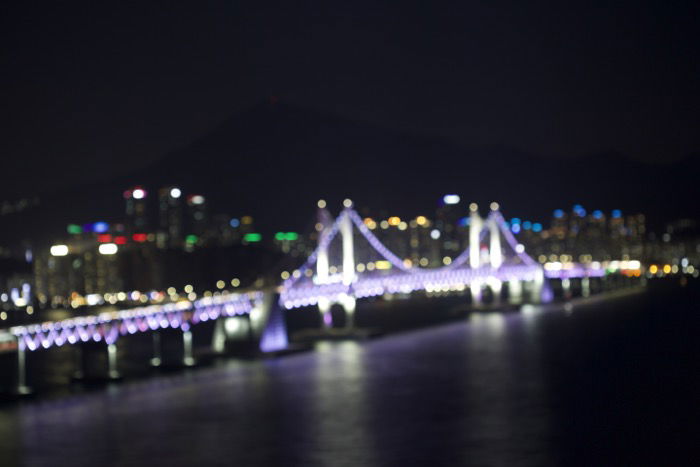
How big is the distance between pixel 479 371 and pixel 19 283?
2046cm

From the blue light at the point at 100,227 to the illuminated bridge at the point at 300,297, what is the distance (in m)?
10.2

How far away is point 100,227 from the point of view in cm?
4275

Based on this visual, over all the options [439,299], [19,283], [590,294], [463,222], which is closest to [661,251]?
[463,222]

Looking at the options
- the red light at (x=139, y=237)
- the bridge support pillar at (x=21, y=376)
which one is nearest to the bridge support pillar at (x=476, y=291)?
the red light at (x=139, y=237)

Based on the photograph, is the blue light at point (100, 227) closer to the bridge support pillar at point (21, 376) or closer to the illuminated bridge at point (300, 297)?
the illuminated bridge at point (300, 297)

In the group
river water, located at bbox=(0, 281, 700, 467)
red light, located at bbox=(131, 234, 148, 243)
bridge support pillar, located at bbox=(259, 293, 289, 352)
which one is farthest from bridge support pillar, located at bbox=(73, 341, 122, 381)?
red light, located at bbox=(131, 234, 148, 243)

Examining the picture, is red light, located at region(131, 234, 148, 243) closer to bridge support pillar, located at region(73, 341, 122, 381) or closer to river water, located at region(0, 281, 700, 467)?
bridge support pillar, located at region(73, 341, 122, 381)

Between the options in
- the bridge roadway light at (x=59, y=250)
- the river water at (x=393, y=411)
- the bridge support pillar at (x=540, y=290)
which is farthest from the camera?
the bridge roadway light at (x=59, y=250)

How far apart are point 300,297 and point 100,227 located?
21104 millimetres

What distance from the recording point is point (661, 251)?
5472 centimetres

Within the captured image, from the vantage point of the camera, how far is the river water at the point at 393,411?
12312mm

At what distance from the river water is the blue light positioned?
21.4m

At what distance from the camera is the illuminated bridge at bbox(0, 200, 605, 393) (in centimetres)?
1808

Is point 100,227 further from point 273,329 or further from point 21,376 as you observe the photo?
point 21,376
